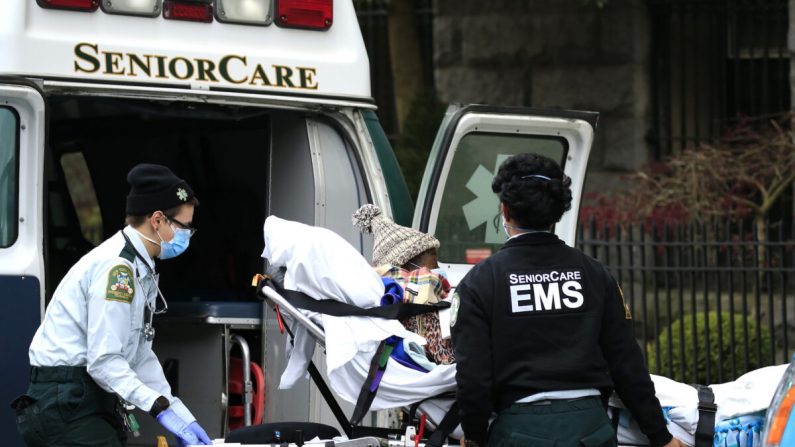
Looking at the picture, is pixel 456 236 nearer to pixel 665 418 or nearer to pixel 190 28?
pixel 190 28

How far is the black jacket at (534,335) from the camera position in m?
4.56

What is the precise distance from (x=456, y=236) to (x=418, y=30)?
307 inches

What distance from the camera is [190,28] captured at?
6102 mm

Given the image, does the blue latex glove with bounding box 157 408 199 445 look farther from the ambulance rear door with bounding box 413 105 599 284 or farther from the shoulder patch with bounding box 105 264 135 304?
the ambulance rear door with bounding box 413 105 599 284

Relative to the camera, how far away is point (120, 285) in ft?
16.0

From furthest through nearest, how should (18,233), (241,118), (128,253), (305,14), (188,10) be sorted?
(241,118)
(305,14)
(188,10)
(18,233)
(128,253)

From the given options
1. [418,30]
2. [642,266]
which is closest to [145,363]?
[642,266]

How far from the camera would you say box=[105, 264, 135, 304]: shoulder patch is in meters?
4.83

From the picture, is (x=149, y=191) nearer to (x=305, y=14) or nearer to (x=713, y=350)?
(x=305, y=14)

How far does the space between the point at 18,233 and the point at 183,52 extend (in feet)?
3.49

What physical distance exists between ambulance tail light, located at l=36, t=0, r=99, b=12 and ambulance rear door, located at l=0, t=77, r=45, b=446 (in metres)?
0.42

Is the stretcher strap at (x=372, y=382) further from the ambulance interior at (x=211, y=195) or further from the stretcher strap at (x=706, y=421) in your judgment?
the ambulance interior at (x=211, y=195)

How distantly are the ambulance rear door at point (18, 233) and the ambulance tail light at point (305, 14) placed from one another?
1243mm

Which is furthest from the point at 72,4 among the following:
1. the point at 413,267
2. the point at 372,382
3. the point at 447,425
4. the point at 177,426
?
the point at 447,425
